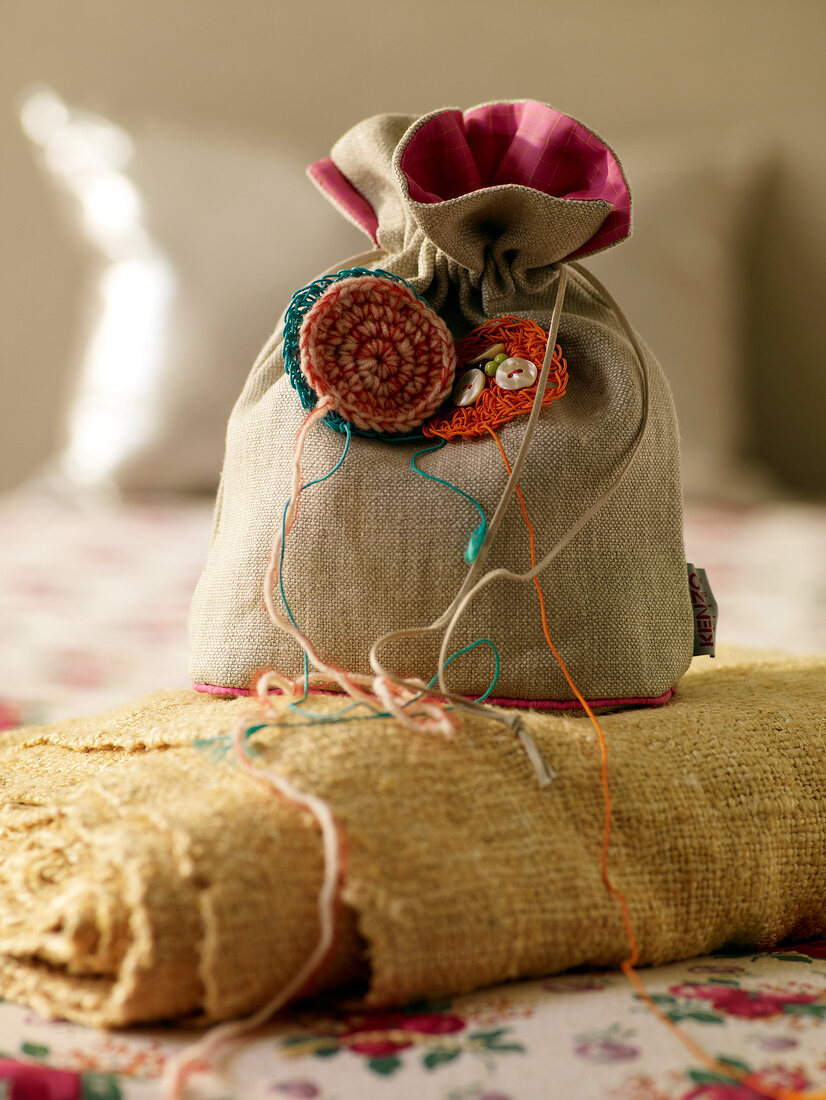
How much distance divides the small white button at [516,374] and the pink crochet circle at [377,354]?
0.03 metres

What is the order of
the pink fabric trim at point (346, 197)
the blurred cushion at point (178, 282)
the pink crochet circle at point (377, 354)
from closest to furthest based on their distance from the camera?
1. the pink crochet circle at point (377, 354)
2. the pink fabric trim at point (346, 197)
3. the blurred cushion at point (178, 282)

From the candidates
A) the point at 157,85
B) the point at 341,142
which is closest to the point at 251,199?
the point at 157,85

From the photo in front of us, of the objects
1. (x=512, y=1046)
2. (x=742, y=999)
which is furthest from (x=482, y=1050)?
(x=742, y=999)

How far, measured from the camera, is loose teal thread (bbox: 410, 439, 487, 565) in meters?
0.52

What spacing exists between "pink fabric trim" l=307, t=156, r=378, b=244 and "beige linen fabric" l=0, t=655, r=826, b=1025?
321mm

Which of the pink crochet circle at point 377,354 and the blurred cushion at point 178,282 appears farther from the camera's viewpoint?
the blurred cushion at point 178,282

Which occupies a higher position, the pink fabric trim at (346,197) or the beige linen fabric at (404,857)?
the pink fabric trim at (346,197)

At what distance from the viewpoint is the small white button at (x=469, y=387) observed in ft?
1.88

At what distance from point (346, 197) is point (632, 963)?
48 cm

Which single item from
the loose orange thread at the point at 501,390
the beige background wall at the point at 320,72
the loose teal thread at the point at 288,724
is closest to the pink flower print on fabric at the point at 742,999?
the loose teal thread at the point at 288,724

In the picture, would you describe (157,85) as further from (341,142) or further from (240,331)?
(341,142)

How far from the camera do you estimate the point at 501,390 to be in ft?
1.86

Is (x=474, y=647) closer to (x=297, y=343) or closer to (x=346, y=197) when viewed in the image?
(x=297, y=343)

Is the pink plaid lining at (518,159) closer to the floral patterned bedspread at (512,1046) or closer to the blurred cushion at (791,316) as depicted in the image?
the floral patterned bedspread at (512,1046)
